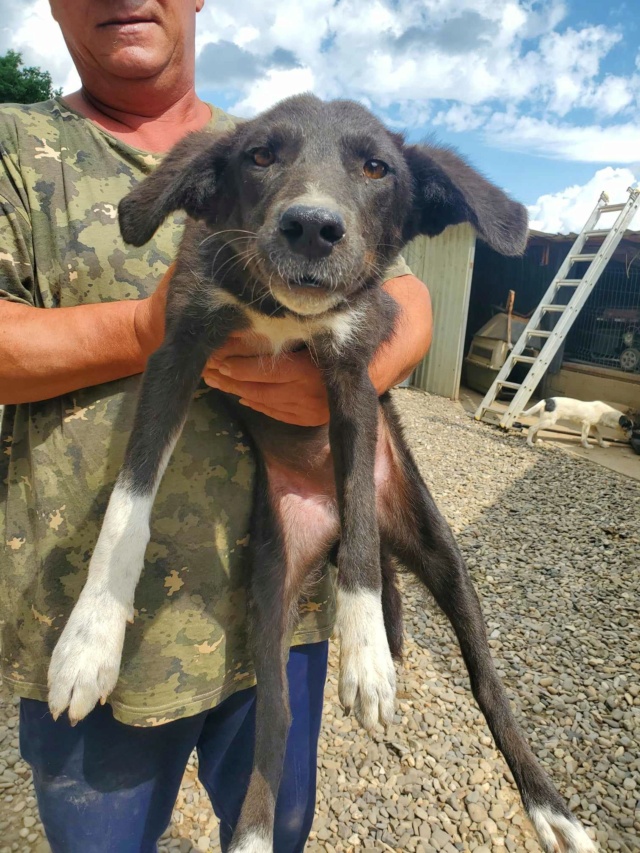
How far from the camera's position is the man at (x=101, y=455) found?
4.62 feet

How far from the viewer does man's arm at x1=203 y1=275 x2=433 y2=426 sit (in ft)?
5.31

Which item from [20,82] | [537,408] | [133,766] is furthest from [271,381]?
[20,82]

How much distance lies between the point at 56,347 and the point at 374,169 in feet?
Result: 3.28

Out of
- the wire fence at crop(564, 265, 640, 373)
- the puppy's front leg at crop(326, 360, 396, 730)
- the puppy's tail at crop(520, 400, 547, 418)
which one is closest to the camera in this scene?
the puppy's front leg at crop(326, 360, 396, 730)

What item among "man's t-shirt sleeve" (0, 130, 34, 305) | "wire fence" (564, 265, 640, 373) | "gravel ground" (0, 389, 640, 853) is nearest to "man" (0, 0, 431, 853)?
"man's t-shirt sleeve" (0, 130, 34, 305)

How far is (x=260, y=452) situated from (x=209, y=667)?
1.83 ft

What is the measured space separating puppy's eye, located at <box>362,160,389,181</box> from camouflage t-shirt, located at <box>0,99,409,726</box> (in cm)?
64

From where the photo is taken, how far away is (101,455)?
1.50 m

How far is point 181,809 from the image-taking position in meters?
2.71

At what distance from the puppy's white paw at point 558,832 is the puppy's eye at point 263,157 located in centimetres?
198

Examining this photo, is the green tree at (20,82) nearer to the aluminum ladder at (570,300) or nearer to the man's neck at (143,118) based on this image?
the aluminum ladder at (570,300)

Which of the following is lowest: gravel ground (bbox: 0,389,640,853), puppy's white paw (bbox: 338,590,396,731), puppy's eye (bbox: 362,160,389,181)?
gravel ground (bbox: 0,389,640,853)

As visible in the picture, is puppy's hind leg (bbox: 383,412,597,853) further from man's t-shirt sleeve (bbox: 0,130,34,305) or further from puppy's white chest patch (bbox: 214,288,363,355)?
man's t-shirt sleeve (bbox: 0,130,34,305)

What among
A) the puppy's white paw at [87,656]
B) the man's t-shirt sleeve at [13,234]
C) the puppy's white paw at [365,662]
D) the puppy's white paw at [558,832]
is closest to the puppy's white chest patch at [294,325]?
the man's t-shirt sleeve at [13,234]
